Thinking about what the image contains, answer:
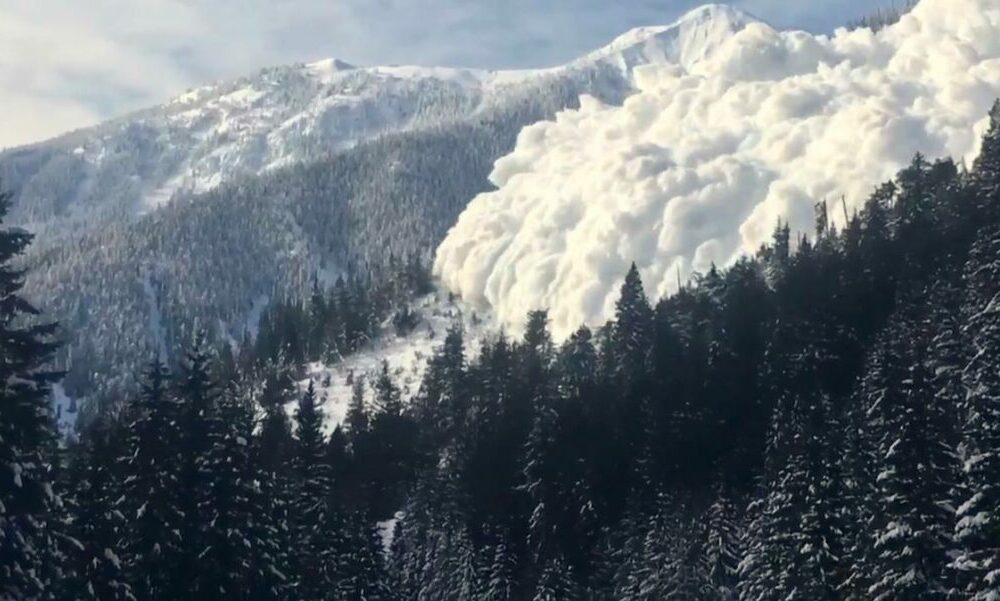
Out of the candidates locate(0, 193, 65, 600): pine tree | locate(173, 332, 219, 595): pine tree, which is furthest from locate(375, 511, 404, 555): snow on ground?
locate(0, 193, 65, 600): pine tree

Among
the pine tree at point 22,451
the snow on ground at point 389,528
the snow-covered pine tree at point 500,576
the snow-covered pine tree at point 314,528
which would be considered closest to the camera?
the pine tree at point 22,451

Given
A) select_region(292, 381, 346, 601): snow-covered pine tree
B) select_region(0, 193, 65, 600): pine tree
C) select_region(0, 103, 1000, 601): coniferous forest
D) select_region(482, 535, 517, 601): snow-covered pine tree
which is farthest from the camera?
select_region(482, 535, 517, 601): snow-covered pine tree

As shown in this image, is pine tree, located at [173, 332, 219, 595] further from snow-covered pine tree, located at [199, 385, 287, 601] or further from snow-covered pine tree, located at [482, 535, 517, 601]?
snow-covered pine tree, located at [482, 535, 517, 601]

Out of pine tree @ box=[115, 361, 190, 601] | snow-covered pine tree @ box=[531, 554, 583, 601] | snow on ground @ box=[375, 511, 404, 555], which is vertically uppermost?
pine tree @ box=[115, 361, 190, 601]

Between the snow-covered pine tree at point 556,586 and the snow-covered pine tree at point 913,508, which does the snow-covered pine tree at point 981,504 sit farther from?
the snow-covered pine tree at point 556,586

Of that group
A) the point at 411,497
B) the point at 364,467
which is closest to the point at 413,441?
the point at 364,467

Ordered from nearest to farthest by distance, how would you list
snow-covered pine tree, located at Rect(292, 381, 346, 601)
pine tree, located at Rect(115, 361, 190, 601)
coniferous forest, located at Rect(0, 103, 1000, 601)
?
1. coniferous forest, located at Rect(0, 103, 1000, 601)
2. pine tree, located at Rect(115, 361, 190, 601)
3. snow-covered pine tree, located at Rect(292, 381, 346, 601)

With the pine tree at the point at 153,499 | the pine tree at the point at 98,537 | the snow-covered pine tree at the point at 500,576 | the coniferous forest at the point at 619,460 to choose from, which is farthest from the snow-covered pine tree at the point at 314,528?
the pine tree at the point at 153,499
